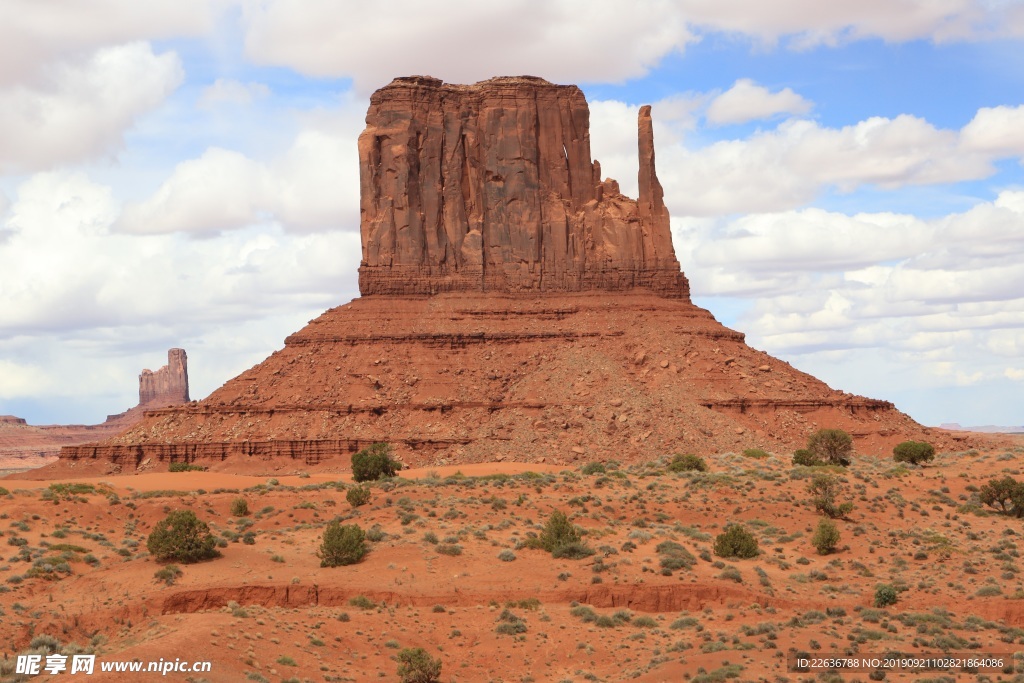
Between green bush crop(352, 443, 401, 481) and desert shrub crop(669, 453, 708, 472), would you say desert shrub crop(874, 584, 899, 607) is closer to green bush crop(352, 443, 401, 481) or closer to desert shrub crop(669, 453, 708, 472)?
desert shrub crop(669, 453, 708, 472)

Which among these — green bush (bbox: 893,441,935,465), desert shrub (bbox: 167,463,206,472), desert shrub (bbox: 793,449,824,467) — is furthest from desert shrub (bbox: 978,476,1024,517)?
desert shrub (bbox: 167,463,206,472)

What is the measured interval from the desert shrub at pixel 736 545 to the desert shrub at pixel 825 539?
2824 mm

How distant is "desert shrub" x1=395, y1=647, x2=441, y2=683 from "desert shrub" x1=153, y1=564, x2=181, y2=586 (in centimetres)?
895

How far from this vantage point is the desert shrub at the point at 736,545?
45812 millimetres

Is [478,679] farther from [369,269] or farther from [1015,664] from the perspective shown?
[369,269]

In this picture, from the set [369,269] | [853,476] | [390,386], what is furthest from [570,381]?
[853,476]

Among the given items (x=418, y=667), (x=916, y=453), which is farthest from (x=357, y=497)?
(x=916, y=453)

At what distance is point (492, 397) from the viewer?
99.3 m

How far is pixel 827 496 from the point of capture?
5316 centimetres

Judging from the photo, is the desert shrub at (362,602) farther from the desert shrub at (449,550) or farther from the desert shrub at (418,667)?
the desert shrub at (418,667)

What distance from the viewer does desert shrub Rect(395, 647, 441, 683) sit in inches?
1328

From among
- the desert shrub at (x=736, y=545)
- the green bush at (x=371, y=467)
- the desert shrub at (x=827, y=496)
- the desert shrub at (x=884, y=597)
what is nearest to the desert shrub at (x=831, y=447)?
the desert shrub at (x=827, y=496)

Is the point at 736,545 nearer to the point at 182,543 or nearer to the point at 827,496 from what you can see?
the point at 827,496

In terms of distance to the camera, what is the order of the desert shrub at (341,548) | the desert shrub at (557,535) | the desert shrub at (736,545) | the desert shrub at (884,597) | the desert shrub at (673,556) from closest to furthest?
the desert shrub at (884,597), the desert shrub at (341,548), the desert shrub at (673,556), the desert shrub at (557,535), the desert shrub at (736,545)
